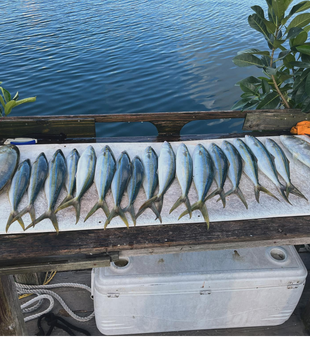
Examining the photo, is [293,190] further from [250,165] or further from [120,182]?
[120,182]

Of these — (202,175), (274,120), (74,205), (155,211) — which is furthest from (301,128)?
(74,205)

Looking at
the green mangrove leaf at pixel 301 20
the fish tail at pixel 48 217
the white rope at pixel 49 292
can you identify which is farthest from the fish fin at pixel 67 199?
the green mangrove leaf at pixel 301 20

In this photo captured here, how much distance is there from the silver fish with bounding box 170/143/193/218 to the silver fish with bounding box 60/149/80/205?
88 centimetres

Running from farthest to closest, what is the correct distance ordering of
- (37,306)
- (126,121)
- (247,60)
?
(247,60)
(126,121)
(37,306)

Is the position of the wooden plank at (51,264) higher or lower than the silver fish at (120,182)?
lower

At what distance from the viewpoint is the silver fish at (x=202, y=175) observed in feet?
6.83

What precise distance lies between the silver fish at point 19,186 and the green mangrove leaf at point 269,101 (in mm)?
3130

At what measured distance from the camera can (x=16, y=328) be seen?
2064 millimetres

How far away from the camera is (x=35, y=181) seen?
2.22m

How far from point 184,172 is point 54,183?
1.16 m

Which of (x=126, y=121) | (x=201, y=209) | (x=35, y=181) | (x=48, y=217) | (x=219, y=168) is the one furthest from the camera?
(x=126, y=121)

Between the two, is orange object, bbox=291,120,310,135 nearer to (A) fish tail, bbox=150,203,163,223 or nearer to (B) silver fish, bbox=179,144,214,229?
(B) silver fish, bbox=179,144,214,229

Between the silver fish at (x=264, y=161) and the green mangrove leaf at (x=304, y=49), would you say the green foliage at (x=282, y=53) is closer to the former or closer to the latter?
the green mangrove leaf at (x=304, y=49)

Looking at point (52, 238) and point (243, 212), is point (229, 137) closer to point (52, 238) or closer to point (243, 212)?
point (243, 212)
